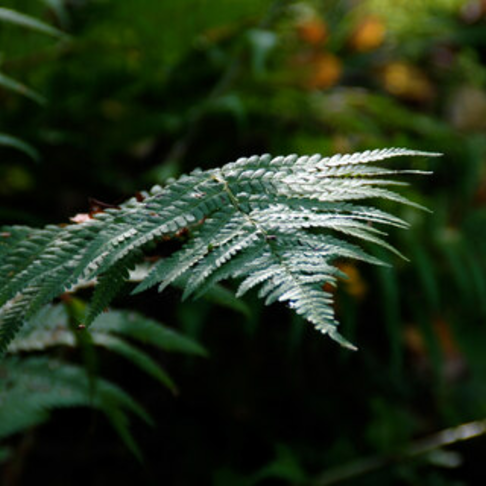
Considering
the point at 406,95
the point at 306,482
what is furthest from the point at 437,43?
the point at 306,482

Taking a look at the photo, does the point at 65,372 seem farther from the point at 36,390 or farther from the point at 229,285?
the point at 229,285

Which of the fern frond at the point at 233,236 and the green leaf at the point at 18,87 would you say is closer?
the fern frond at the point at 233,236

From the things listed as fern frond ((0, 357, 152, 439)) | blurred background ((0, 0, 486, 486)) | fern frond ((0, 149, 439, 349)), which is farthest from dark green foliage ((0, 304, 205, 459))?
blurred background ((0, 0, 486, 486))

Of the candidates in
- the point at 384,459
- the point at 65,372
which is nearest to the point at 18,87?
the point at 65,372

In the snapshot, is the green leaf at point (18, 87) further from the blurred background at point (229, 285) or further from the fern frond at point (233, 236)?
the blurred background at point (229, 285)

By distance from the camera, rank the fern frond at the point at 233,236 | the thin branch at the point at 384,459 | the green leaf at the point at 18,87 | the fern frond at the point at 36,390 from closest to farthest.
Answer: the fern frond at the point at 233,236
the green leaf at the point at 18,87
the fern frond at the point at 36,390
the thin branch at the point at 384,459

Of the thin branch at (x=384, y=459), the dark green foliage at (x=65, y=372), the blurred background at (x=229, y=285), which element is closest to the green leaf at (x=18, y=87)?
the dark green foliage at (x=65, y=372)

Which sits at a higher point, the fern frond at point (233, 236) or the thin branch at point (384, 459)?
the fern frond at point (233, 236)
